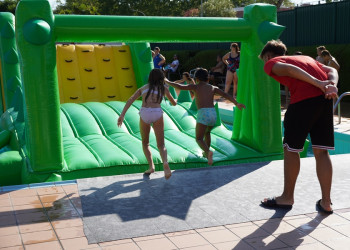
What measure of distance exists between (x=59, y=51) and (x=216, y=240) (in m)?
7.46

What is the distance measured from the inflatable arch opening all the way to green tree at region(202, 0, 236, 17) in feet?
129

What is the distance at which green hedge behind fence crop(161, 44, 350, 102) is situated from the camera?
1350cm

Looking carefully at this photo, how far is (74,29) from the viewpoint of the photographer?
19.0ft

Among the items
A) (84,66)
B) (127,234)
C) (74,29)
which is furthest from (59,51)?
(127,234)

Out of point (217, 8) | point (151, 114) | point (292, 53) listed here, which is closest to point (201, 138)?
point (151, 114)

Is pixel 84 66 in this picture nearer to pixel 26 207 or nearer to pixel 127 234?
pixel 26 207

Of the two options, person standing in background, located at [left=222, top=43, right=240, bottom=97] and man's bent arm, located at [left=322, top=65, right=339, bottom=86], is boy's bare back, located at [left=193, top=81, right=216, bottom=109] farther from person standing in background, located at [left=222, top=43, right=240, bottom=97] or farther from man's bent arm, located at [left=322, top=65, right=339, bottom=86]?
person standing in background, located at [left=222, top=43, right=240, bottom=97]

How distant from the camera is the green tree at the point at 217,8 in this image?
46.7 meters

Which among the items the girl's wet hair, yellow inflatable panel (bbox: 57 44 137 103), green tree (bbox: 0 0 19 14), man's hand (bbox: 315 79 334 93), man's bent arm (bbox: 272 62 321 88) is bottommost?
yellow inflatable panel (bbox: 57 44 137 103)

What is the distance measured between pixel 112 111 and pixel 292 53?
9.20 metres

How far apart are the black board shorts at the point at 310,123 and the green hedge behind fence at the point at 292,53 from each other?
9845 mm

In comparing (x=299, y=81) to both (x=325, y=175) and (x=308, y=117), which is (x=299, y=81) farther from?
(x=325, y=175)

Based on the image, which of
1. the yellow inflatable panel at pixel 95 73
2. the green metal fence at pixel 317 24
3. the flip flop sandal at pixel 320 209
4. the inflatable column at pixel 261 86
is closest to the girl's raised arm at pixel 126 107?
the inflatable column at pixel 261 86

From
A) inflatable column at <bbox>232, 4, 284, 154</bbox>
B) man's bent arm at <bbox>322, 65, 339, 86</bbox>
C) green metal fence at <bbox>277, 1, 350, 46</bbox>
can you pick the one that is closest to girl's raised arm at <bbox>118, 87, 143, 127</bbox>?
inflatable column at <bbox>232, 4, 284, 154</bbox>
